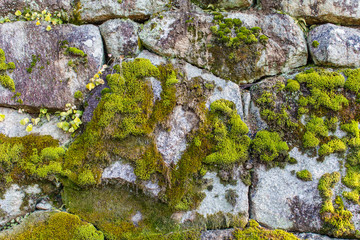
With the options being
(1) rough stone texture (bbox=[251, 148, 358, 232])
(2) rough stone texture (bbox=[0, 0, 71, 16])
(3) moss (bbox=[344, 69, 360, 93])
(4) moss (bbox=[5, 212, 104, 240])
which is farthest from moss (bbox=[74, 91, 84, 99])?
(3) moss (bbox=[344, 69, 360, 93])

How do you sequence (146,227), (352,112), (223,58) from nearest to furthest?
(146,227)
(352,112)
(223,58)

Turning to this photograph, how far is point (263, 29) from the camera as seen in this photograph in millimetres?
3736

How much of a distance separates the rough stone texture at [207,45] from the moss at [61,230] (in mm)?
2422

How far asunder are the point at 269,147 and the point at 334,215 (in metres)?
1.05

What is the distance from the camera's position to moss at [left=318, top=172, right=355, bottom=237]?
2.99 meters

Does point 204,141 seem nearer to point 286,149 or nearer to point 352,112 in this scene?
point 286,149

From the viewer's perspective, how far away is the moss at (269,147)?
3.26 meters

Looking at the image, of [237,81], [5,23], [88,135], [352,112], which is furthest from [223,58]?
[5,23]

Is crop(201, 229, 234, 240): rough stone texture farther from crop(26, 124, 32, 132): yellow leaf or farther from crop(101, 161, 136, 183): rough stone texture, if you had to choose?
crop(26, 124, 32, 132): yellow leaf

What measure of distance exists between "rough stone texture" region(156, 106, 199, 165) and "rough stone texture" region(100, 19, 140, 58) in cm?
114

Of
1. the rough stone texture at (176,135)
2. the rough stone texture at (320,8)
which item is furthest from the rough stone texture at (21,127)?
the rough stone texture at (320,8)

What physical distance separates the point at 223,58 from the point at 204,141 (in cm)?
122

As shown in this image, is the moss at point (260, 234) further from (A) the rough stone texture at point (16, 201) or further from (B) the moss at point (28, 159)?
(A) the rough stone texture at point (16, 201)

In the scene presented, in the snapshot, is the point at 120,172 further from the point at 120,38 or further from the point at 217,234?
the point at 120,38
